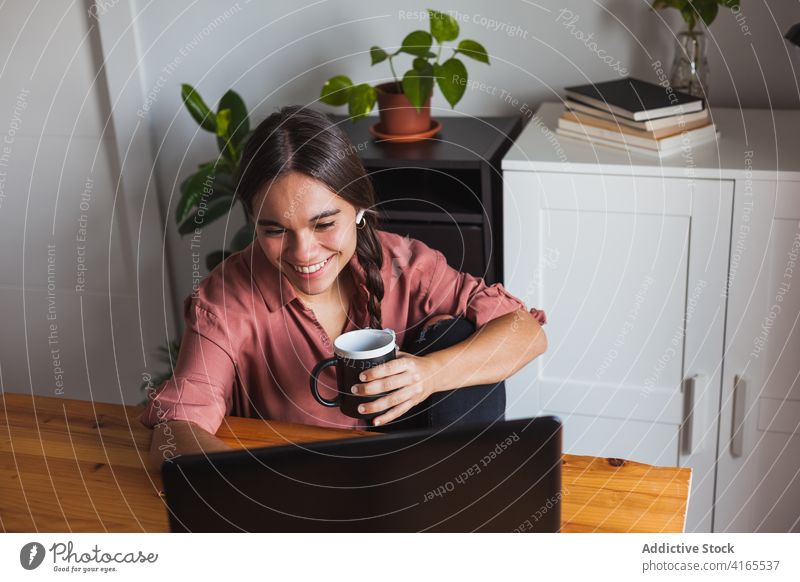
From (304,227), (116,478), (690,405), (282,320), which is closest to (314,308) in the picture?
(282,320)

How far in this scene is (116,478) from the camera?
111 cm

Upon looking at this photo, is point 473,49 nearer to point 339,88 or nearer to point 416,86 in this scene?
point 416,86

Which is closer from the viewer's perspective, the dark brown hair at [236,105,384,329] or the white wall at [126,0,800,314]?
the dark brown hair at [236,105,384,329]

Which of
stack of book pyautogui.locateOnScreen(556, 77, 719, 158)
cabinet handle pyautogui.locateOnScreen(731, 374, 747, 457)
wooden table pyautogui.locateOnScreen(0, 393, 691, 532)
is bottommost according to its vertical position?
cabinet handle pyautogui.locateOnScreen(731, 374, 747, 457)

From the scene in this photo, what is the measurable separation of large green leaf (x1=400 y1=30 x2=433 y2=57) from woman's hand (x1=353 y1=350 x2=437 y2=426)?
2.52ft

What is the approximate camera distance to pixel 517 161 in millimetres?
1778

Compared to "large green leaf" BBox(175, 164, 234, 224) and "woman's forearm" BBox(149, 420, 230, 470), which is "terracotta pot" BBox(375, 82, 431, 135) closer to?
"large green leaf" BBox(175, 164, 234, 224)

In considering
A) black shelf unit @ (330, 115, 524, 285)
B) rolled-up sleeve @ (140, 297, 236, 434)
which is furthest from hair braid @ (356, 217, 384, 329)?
black shelf unit @ (330, 115, 524, 285)

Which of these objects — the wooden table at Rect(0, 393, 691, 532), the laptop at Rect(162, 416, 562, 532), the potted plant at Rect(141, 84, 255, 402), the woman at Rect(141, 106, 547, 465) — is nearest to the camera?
the laptop at Rect(162, 416, 562, 532)

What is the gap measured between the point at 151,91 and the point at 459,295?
120 centimetres

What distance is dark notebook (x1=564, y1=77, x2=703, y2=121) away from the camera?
5.74 feet
